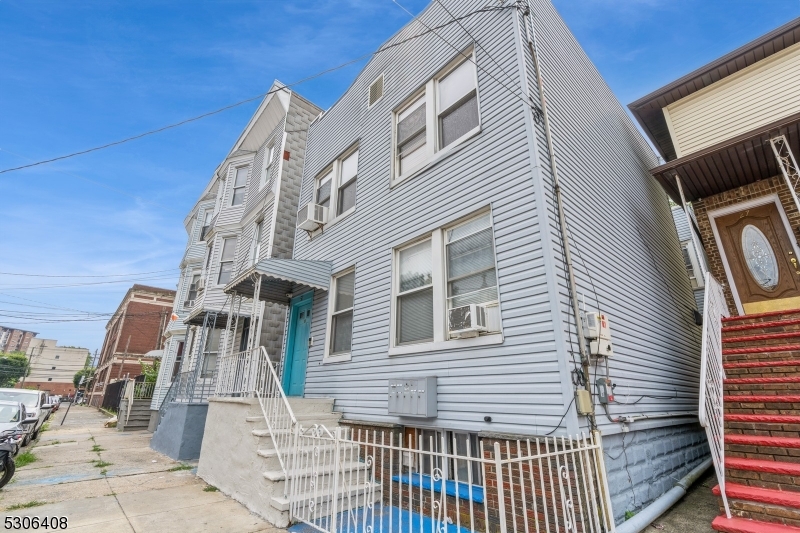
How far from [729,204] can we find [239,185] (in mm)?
15222

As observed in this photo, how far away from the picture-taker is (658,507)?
3.96m

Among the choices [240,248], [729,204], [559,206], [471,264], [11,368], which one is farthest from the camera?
[11,368]

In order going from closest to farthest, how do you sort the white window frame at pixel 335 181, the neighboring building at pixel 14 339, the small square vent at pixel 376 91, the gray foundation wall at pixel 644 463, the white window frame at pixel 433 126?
the gray foundation wall at pixel 644 463 → the white window frame at pixel 433 126 → the small square vent at pixel 376 91 → the white window frame at pixel 335 181 → the neighboring building at pixel 14 339

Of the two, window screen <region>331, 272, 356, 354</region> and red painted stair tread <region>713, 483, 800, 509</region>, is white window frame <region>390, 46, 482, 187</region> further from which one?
red painted stair tread <region>713, 483, 800, 509</region>

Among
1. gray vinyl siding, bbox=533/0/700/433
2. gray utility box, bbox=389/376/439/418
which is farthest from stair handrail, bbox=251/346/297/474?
gray vinyl siding, bbox=533/0/700/433

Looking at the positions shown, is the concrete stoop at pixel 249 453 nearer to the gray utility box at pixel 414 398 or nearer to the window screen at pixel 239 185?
the gray utility box at pixel 414 398

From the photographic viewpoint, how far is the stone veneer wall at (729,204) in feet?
22.5

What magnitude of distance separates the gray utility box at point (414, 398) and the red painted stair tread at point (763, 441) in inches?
132

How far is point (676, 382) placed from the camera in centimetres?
631

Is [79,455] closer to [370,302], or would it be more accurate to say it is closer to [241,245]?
[241,245]

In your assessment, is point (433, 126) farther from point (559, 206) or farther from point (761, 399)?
point (761, 399)

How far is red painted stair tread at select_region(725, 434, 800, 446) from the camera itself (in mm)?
3771

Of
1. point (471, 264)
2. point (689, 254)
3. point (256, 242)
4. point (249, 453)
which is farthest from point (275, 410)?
point (689, 254)

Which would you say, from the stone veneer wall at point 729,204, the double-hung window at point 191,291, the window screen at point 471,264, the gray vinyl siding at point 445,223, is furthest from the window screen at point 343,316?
the double-hung window at point 191,291
